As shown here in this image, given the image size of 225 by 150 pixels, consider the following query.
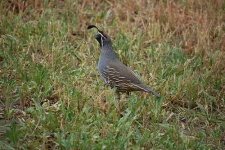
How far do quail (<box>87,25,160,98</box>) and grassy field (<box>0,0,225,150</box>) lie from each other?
165 mm

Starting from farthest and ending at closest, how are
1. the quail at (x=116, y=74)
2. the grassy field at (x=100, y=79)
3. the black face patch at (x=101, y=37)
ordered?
the black face patch at (x=101, y=37)
the quail at (x=116, y=74)
the grassy field at (x=100, y=79)

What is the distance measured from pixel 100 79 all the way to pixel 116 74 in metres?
0.63

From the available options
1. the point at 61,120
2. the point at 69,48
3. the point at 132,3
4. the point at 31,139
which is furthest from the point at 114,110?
the point at 132,3

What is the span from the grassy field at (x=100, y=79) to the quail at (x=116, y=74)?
0.54 ft

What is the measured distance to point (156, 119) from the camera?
19.4 feet

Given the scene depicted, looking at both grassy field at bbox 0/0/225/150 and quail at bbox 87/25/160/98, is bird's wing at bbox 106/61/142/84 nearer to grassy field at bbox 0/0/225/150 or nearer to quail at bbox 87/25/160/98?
quail at bbox 87/25/160/98

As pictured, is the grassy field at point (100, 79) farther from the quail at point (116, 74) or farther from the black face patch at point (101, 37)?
the black face patch at point (101, 37)

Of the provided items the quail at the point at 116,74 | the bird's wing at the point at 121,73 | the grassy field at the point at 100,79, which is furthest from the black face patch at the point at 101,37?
the grassy field at the point at 100,79

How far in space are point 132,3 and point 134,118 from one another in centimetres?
369

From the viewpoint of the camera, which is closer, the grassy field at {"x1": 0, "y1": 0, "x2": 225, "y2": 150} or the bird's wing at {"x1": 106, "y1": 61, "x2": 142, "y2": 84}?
the grassy field at {"x1": 0, "y1": 0, "x2": 225, "y2": 150}

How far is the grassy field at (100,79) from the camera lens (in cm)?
536

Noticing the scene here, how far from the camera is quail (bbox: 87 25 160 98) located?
6109 millimetres

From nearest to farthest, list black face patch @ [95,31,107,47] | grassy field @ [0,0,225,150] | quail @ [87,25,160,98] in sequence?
grassy field @ [0,0,225,150] < quail @ [87,25,160,98] < black face patch @ [95,31,107,47]

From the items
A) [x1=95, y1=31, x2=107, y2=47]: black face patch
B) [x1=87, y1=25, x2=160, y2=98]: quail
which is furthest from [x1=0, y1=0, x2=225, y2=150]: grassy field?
[x1=95, y1=31, x2=107, y2=47]: black face patch
